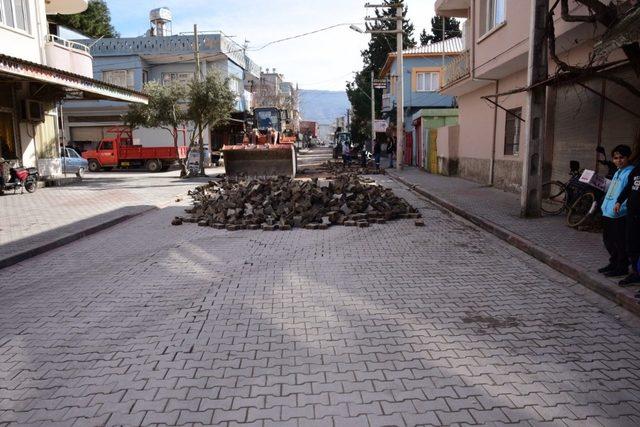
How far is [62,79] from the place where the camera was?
16.6 meters

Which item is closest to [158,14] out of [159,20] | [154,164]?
[159,20]

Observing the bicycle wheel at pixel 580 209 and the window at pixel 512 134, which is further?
the window at pixel 512 134

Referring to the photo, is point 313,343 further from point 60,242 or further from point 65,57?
point 65,57

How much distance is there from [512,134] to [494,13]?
146 inches

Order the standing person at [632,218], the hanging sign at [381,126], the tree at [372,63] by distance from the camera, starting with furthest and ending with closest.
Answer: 1. the tree at [372,63]
2. the hanging sign at [381,126]
3. the standing person at [632,218]

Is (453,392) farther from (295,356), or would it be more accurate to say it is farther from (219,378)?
(219,378)

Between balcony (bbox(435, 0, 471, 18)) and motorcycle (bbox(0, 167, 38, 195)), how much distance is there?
15886 mm

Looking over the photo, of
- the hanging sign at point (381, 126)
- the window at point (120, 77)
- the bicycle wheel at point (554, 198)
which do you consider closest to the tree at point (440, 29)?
the hanging sign at point (381, 126)

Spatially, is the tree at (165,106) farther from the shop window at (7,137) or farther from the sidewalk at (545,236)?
the sidewalk at (545,236)

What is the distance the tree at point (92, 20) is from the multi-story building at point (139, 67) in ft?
10.5

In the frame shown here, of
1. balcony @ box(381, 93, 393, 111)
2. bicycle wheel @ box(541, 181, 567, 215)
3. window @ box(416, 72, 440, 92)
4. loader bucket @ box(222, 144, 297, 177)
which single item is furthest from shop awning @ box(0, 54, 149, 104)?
balcony @ box(381, 93, 393, 111)

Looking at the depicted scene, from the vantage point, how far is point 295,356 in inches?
153

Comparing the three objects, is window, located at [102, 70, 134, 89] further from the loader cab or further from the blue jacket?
the blue jacket

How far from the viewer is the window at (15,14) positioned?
663 inches
